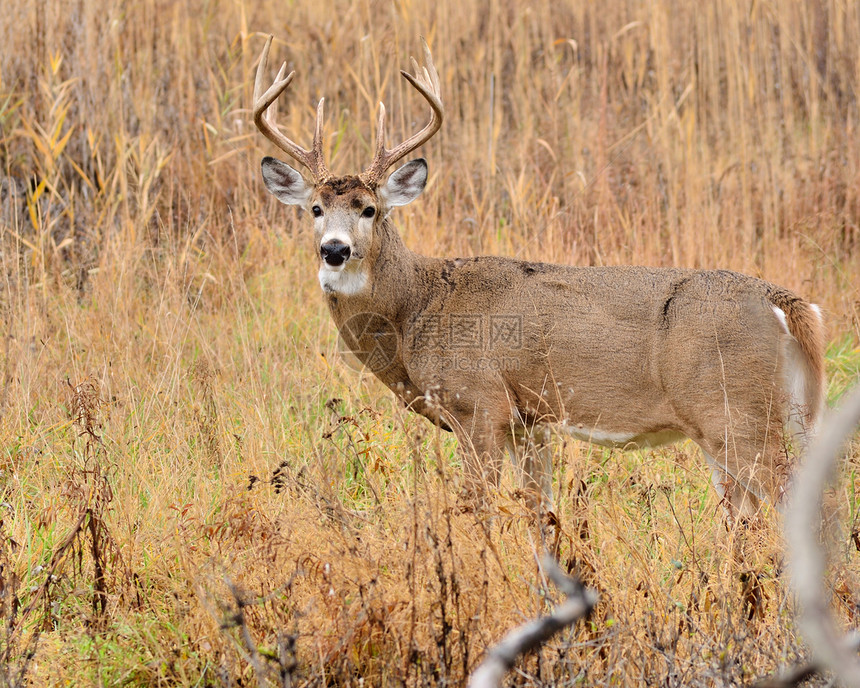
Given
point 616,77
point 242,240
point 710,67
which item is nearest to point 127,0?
point 242,240

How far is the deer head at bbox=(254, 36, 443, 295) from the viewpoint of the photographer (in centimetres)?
435

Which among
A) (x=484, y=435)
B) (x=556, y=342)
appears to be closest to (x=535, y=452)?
(x=484, y=435)

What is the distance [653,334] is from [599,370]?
10.6 inches

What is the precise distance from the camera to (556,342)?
4211mm

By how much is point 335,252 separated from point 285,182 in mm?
914

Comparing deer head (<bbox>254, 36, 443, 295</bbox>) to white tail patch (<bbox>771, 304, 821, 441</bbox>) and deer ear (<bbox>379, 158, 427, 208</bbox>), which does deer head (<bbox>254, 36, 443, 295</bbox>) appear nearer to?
deer ear (<bbox>379, 158, 427, 208</bbox>)

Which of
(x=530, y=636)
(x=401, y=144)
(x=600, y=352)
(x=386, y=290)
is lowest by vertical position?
(x=600, y=352)

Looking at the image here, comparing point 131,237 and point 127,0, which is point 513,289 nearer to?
point 131,237

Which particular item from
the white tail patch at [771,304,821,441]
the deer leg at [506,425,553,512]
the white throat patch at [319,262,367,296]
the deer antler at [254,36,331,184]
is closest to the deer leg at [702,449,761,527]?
the white tail patch at [771,304,821,441]

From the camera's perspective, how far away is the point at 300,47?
801 centimetres

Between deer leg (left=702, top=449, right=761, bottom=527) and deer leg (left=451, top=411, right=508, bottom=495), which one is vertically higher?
deer leg (left=451, top=411, right=508, bottom=495)

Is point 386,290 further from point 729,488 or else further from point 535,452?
point 729,488

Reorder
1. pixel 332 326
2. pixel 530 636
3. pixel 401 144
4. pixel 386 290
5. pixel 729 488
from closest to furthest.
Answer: pixel 530 636 → pixel 729 488 → pixel 386 290 → pixel 401 144 → pixel 332 326

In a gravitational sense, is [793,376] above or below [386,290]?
below
